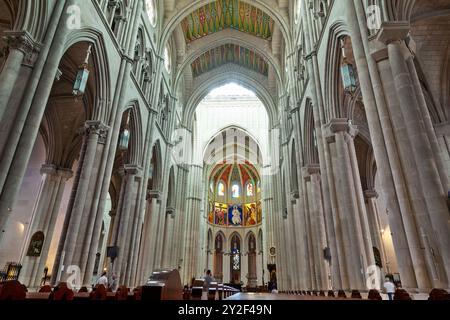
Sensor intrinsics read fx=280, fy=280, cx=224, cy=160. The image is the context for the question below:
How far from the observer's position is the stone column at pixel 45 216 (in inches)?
501

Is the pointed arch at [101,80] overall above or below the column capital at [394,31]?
above

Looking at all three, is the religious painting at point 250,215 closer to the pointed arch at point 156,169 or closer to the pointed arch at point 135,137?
the pointed arch at point 156,169

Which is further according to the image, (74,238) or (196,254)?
(196,254)

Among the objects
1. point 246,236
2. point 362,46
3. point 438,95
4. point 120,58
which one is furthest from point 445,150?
point 246,236

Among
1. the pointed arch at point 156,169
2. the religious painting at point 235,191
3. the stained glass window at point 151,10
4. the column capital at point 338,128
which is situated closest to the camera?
the column capital at point 338,128

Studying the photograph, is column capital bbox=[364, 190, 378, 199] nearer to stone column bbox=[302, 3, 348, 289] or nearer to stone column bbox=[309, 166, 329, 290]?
stone column bbox=[309, 166, 329, 290]

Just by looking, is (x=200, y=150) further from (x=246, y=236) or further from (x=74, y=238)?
(x=74, y=238)

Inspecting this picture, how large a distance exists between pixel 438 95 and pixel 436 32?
265 cm

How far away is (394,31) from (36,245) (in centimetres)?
1595

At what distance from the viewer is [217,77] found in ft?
85.9

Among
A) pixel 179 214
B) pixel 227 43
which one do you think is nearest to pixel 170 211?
pixel 179 214

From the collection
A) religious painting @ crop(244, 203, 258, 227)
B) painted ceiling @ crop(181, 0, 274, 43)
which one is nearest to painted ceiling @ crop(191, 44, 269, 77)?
painted ceiling @ crop(181, 0, 274, 43)

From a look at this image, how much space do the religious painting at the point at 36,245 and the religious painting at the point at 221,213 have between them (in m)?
32.9

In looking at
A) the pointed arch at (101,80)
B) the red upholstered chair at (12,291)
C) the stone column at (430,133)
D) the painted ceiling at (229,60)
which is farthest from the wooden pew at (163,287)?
the painted ceiling at (229,60)
